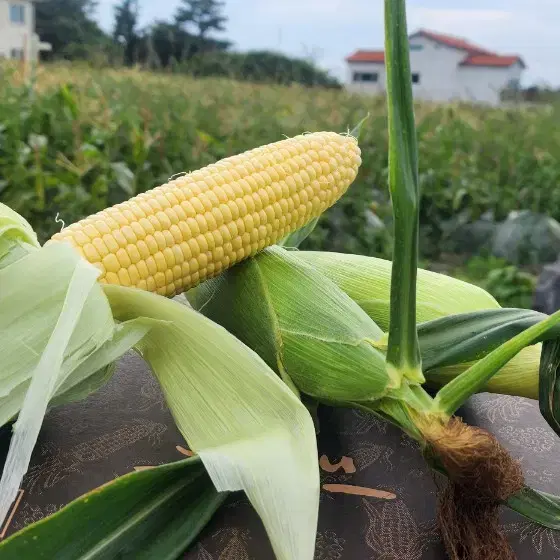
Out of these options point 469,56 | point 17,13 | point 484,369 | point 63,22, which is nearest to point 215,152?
point 484,369

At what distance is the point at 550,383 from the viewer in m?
0.54

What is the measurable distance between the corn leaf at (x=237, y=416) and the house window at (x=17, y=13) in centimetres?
1736

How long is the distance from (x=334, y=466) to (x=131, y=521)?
0.66ft

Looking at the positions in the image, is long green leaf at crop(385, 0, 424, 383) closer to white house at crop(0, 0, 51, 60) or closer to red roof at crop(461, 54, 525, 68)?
white house at crop(0, 0, 51, 60)

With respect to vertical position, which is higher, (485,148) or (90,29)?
(90,29)

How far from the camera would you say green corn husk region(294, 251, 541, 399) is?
60 cm

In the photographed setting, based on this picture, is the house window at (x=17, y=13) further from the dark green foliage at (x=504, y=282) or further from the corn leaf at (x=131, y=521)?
the corn leaf at (x=131, y=521)

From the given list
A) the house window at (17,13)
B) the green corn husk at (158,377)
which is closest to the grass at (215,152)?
the green corn husk at (158,377)

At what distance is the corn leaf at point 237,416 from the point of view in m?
0.43

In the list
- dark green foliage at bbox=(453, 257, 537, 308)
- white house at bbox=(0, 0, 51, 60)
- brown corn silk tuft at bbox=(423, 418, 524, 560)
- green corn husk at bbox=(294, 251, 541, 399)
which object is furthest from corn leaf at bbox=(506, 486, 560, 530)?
white house at bbox=(0, 0, 51, 60)

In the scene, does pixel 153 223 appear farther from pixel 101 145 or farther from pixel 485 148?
pixel 485 148

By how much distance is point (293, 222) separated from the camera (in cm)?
70

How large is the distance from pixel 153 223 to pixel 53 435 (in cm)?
21

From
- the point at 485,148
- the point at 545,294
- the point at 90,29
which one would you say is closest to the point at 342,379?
the point at 545,294
